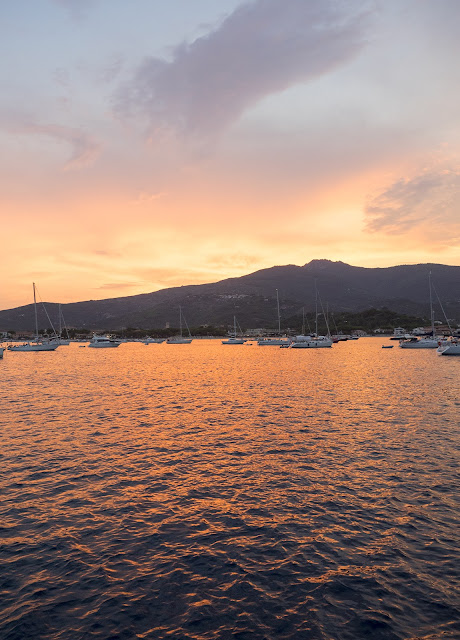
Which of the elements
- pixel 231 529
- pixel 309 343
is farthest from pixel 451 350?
pixel 231 529

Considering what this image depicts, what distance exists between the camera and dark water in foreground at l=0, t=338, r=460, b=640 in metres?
10.3

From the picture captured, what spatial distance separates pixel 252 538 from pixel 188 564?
2.62m

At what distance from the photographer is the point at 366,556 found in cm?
1280

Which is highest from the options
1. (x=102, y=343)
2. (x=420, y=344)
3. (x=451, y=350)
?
(x=102, y=343)

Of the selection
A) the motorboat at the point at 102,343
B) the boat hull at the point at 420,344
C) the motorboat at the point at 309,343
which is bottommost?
the boat hull at the point at 420,344

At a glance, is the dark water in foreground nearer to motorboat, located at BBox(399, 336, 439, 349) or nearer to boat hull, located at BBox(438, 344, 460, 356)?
boat hull, located at BBox(438, 344, 460, 356)

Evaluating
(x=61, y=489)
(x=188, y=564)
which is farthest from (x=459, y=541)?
(x=61, y=489)

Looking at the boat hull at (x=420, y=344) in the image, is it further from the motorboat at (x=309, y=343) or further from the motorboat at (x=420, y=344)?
the motorboat at (x=309, y=343)

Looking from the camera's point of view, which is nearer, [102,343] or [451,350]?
[451,350]

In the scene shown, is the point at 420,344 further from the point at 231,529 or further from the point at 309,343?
the point at 231,529

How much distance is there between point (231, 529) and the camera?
14836 millimetres

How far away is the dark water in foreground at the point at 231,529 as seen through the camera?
10.3 meters

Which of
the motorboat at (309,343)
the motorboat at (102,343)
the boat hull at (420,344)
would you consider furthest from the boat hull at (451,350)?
the motorboat at (102,343)

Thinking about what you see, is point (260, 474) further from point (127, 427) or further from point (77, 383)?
point (77, 383)
